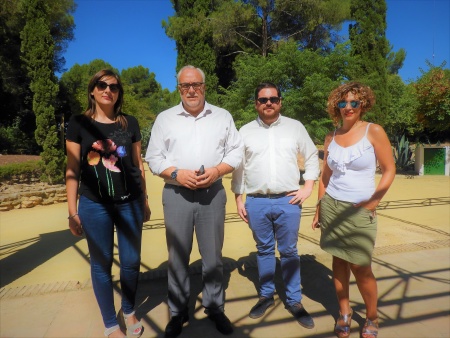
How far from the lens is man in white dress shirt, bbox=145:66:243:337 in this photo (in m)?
2.17

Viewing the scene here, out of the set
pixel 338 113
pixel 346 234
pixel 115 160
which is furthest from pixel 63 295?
pixel 338 113

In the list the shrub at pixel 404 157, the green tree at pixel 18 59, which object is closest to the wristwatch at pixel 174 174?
the green tree at pixel 18 59

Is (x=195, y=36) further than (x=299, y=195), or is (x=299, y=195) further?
(x=195, y=36)

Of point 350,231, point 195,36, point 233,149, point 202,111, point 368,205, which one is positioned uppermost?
point 195,36

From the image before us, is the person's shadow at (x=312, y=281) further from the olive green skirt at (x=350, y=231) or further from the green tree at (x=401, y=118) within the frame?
the green tree at (x=401, y=118)

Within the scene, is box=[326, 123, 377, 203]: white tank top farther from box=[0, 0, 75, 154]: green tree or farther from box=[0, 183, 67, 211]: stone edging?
box=[0, 0, 75, 154]: green tree

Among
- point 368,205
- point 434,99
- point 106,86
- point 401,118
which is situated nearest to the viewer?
point 368,205

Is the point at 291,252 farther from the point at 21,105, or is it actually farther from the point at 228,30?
the point at 21,105

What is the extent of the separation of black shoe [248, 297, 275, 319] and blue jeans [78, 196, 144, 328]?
2.99ft

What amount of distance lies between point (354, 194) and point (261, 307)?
3.80 feet

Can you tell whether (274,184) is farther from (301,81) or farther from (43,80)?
(43,80)

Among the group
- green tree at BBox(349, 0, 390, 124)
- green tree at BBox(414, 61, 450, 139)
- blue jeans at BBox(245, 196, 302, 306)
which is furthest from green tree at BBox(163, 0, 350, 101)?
blue jeans at BBox(245, 196, 302, 306)

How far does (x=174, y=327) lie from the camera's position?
220 cm

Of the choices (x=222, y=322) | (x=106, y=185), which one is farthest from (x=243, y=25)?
(x=222, y=322)
